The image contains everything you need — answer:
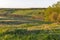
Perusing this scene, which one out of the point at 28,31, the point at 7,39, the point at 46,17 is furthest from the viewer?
the point at 46,17

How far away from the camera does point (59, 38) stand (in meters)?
6.14

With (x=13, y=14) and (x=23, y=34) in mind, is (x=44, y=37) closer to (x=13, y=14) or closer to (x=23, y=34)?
(x=23, y=34)

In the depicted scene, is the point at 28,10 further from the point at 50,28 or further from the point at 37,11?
the point at 50,28

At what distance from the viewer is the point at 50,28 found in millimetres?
6836

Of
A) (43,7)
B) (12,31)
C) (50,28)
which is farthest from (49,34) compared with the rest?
(43,7)

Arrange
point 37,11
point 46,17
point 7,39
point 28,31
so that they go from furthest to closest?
point 37,11 < point 46,17 < point 28,31 < point 7,39

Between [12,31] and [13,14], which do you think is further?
[13,14]

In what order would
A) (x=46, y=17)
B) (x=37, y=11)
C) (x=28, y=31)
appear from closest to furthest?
1. (x=28, y=31)
2. (x=46, y=17)
3. (x=37, y=11)

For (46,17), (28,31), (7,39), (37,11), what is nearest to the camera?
(7,39)

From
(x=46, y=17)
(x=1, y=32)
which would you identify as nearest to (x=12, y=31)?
(x=1, y=32)

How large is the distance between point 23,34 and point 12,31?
42 cm

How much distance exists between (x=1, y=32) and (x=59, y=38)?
1788mm

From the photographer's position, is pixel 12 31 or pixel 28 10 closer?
pixel 12 31

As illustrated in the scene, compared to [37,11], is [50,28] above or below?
above
